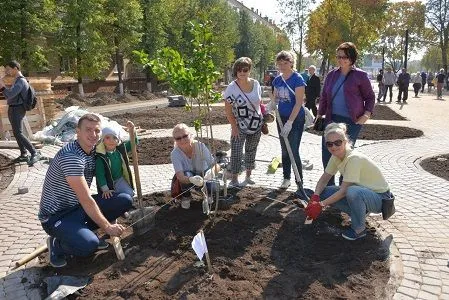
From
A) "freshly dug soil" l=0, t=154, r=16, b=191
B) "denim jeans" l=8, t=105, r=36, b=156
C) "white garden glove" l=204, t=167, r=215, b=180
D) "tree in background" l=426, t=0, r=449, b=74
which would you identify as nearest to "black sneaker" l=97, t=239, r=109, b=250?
"white garden glove" l=204, t=167, r=215, b=180

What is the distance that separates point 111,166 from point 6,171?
4079mm

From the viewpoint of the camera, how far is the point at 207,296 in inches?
117

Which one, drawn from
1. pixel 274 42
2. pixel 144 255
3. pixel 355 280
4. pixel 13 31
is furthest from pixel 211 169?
pixel 274 42

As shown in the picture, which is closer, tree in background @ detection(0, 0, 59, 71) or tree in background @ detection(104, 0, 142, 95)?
tree in background @ detection(0, 0, 59, 71)

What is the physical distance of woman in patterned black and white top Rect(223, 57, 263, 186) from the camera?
16.2 ft

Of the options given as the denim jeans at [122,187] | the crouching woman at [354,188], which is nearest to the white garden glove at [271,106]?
the crouching woman at [354,188]

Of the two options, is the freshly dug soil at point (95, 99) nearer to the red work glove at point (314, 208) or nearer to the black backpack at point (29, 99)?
the black backpack at point (29, 99)

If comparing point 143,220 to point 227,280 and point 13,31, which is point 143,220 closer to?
point 227,280

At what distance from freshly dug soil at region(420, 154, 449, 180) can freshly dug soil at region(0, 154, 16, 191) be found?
6.80 m

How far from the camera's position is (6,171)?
24.0 feet

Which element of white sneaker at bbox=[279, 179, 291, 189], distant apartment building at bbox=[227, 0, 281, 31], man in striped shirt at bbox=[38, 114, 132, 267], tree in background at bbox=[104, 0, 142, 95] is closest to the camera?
man in striped shirt at bbox=[38, 114, 132, 267]

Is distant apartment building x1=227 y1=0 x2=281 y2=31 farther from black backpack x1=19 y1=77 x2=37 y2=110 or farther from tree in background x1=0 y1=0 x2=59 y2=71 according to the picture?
black backpack x1=19 y1=77 x2=37 y2=110

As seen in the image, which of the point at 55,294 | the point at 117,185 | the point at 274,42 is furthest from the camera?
the point at 274,42

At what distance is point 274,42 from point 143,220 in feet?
188
